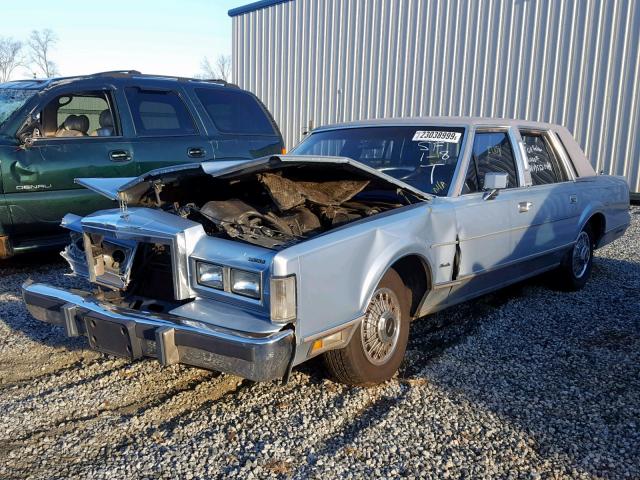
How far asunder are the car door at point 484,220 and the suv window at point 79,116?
12.9 ft

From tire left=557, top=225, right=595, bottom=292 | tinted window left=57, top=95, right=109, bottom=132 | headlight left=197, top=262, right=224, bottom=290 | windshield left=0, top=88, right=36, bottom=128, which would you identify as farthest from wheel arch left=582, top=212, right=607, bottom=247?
windshield left=0, top=88, right=36, bottom=128

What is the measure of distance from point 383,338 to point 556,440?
1055mm

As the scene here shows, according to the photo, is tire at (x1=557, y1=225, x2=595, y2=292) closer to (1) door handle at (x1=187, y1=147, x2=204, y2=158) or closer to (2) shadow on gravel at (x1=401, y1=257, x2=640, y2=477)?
(2) shadow on gravel at (x1=401, y1=257, x2=640, y2=477)

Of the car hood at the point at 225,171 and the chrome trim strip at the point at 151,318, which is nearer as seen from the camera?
the chrome trim strip at the point at 151,318

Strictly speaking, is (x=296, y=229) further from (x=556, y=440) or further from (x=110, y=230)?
(x=556, y=440)

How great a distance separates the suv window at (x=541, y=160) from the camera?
16.9 ft

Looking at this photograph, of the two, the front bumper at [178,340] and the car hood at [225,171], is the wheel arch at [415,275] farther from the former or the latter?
the front bumper at [178,340]

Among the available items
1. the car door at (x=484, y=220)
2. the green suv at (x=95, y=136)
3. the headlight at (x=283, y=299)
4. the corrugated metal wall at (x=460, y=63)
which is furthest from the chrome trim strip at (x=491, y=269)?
the corrugated metal wall at (x=460, y=63)

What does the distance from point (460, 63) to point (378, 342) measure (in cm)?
1080

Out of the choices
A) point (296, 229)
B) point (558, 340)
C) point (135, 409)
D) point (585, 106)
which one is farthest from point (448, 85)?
point (135, 409)

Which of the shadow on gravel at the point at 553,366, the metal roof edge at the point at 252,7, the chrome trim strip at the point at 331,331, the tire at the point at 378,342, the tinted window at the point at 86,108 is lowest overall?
the shadow on gravel at the point at 553,366

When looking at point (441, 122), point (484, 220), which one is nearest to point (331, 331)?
point (484, 220)

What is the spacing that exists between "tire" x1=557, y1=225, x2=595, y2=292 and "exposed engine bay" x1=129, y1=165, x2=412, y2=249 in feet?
8.05

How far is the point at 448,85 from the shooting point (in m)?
13.2
